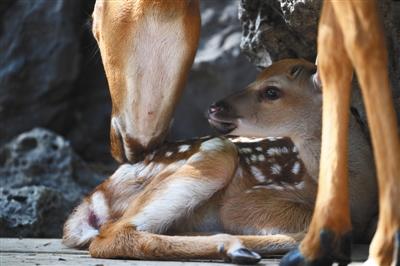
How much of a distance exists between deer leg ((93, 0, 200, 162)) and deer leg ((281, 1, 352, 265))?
142 centimetres

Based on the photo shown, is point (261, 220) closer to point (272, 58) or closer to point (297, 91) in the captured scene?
point (297, 91)

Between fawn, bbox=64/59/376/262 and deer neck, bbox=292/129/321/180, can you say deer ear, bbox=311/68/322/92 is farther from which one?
deer neck, bbox=292/129/321/180

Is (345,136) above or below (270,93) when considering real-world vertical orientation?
above

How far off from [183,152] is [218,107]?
31cm

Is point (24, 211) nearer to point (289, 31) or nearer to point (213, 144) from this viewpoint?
point (213, 144)

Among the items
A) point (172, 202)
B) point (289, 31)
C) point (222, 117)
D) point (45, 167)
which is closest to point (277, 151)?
point (222, 117)

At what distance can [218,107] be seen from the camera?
5.14m

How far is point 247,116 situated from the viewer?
516 cm

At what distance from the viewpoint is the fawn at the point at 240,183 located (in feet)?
15.7

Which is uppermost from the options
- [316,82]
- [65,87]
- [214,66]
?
[316,82]

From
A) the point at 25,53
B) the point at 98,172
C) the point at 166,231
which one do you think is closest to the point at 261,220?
the point at 166,231

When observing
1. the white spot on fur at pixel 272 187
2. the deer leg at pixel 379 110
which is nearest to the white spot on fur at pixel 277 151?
the white spot on fur at pixel 272 187

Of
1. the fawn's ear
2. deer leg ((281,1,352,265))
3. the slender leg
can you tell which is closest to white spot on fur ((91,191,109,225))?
the slender leg

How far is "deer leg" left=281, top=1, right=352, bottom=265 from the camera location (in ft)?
12.3
